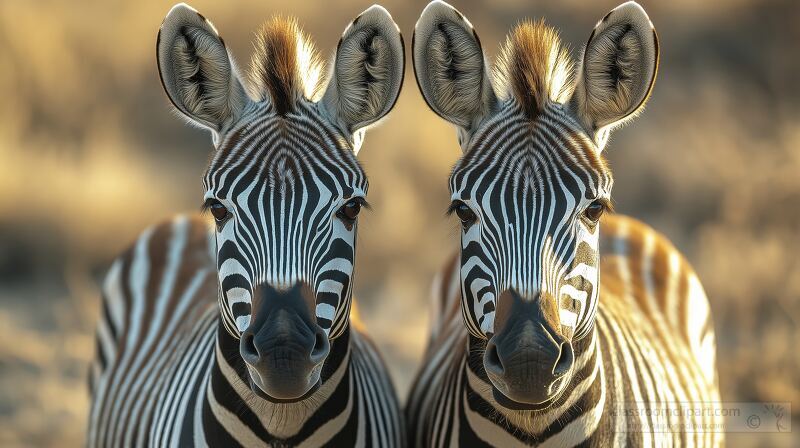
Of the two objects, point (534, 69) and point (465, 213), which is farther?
point (534, 69)

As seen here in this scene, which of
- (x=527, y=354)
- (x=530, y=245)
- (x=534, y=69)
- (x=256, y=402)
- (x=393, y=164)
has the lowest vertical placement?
(x=256, y=402)

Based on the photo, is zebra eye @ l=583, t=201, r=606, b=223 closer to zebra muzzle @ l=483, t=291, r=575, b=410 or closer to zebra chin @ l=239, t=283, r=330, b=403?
zebra muzzle @ l=483, t=291, r=575, b=410

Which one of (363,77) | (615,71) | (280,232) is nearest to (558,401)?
(280,232)

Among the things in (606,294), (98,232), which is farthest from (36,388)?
(606,294)

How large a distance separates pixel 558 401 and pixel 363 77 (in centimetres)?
184

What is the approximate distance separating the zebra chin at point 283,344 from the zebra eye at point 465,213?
82 centimetres

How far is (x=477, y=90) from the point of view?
14.5 ft

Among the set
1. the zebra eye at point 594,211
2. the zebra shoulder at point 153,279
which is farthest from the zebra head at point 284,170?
the zebra shoulder at point 153,279

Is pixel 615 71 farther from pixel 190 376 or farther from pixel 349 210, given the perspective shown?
pixel 190 376

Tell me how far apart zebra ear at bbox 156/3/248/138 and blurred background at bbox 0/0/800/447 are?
608cm

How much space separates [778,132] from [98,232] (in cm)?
935

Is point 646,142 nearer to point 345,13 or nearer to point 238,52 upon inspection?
point 345,13

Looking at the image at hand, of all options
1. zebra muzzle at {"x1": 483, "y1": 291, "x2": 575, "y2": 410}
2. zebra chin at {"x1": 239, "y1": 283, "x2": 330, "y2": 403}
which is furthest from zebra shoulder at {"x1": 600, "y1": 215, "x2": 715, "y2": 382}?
zebra chin at {"x1": 239, "y1": 283, "x2": 330, "y2": 403}

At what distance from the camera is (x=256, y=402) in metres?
4.11
